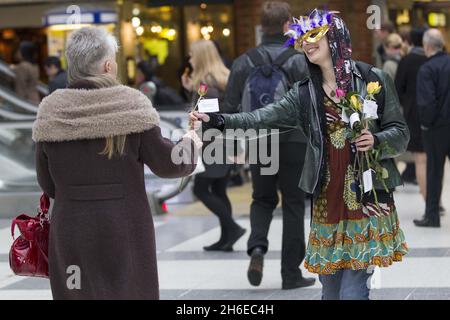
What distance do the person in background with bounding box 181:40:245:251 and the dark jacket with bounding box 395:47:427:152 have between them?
2672mm

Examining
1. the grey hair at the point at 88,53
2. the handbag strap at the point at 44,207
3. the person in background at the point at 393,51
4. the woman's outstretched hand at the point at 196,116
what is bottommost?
the handbag strap at the point at 44,207

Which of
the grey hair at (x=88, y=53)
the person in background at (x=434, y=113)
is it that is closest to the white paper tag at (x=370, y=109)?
the grey hair at (x=88, y=53)

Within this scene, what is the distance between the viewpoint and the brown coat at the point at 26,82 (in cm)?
1652

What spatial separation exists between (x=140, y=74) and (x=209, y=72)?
5.05 meters

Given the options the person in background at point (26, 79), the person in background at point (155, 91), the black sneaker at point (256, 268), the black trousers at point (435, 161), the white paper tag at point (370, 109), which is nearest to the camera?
the white paper tag at point (370, 109)

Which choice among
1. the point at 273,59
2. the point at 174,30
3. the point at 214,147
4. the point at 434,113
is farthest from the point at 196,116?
the point at 174,30

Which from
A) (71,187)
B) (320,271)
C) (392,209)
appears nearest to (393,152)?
(392,209)

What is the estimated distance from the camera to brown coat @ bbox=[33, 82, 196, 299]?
4113 mm

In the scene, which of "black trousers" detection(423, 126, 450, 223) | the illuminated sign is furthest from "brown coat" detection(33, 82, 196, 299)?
the illuminated sign

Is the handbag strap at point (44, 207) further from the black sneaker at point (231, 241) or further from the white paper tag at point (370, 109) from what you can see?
the black sneaker at point (231, 241)

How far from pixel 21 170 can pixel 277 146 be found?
6448 millimetres

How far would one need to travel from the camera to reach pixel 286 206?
6949 mm

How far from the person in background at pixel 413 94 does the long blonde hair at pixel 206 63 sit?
281cm

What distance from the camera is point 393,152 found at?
479cm
